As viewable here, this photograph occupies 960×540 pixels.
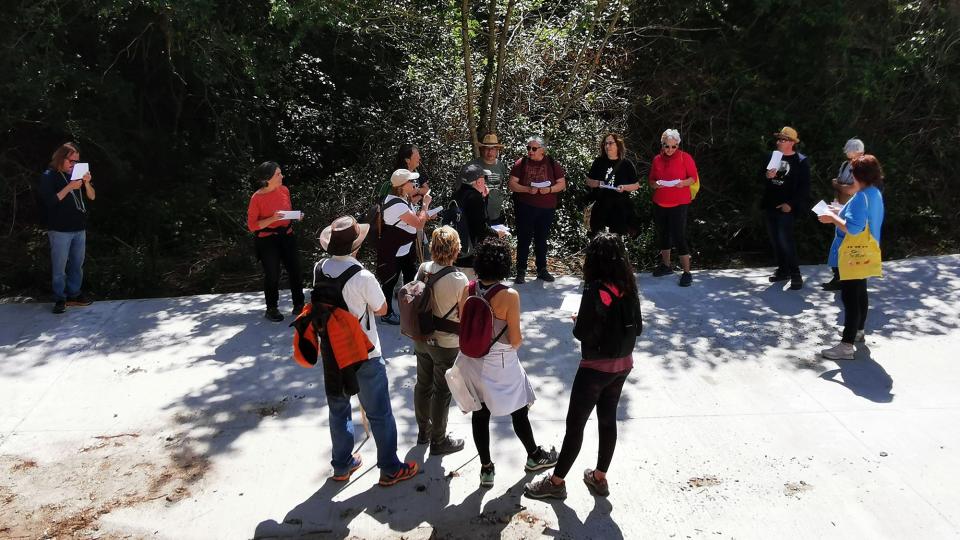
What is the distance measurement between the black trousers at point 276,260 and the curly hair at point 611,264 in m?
3.65

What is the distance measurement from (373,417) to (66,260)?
444 centimetres

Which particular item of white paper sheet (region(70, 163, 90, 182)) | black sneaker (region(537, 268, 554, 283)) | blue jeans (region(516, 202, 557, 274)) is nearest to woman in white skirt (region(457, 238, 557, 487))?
blue jeans (region(516, 202, 557, 274))

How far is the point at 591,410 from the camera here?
4.30 m

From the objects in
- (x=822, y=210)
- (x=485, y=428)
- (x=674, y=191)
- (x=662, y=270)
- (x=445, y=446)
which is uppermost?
(x=674, y=191)

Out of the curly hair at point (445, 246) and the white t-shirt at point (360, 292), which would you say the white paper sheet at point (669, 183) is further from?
the white t-shirt at point (360, 292)

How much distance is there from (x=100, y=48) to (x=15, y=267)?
9.60 feet

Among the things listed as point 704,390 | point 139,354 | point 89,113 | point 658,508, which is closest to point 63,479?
point 139,354

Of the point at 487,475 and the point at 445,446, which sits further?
the point at 445,446

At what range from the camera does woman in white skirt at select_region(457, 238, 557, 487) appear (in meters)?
4.26

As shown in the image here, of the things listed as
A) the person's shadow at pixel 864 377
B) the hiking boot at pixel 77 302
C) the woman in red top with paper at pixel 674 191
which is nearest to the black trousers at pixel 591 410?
the person's shadow at pixel 864 377

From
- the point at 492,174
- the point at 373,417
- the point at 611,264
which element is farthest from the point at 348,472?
the point at 492,174

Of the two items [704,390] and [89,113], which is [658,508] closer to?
[704,390]

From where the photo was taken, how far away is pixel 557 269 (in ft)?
29.7

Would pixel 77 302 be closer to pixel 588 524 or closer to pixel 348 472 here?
pixel 348 472
